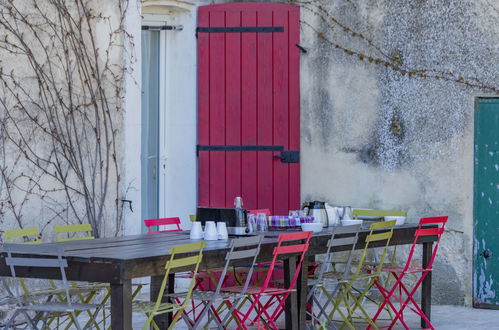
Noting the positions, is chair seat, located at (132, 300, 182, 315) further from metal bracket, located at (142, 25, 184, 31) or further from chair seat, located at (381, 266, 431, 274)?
metal bracket, located at (142, 25, 184, 31)

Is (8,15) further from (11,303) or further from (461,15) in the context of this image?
(461,15)

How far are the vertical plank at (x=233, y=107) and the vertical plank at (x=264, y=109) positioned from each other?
181mm

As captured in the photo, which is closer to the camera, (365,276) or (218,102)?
(365,276)

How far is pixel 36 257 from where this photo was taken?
17.3 feet

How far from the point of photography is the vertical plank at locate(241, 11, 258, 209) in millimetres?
8734

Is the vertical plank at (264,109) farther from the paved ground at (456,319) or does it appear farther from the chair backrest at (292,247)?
the chair backrest at (292,247)

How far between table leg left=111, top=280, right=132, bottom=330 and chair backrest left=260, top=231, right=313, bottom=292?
1.17 meters

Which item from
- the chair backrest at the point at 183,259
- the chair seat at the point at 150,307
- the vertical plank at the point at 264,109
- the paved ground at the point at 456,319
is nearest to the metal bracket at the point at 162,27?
the vertical plank at the point at 264,109

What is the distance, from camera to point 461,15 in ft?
27.4

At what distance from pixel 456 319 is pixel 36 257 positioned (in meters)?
3.72

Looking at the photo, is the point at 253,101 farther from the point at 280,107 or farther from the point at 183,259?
the point at 183,259

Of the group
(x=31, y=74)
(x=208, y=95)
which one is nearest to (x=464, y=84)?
(x=208, y=95)

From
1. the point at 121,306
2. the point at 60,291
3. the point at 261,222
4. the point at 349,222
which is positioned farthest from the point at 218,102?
the point at 121,306

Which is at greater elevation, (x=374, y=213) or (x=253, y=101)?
(x=253, y=101)
